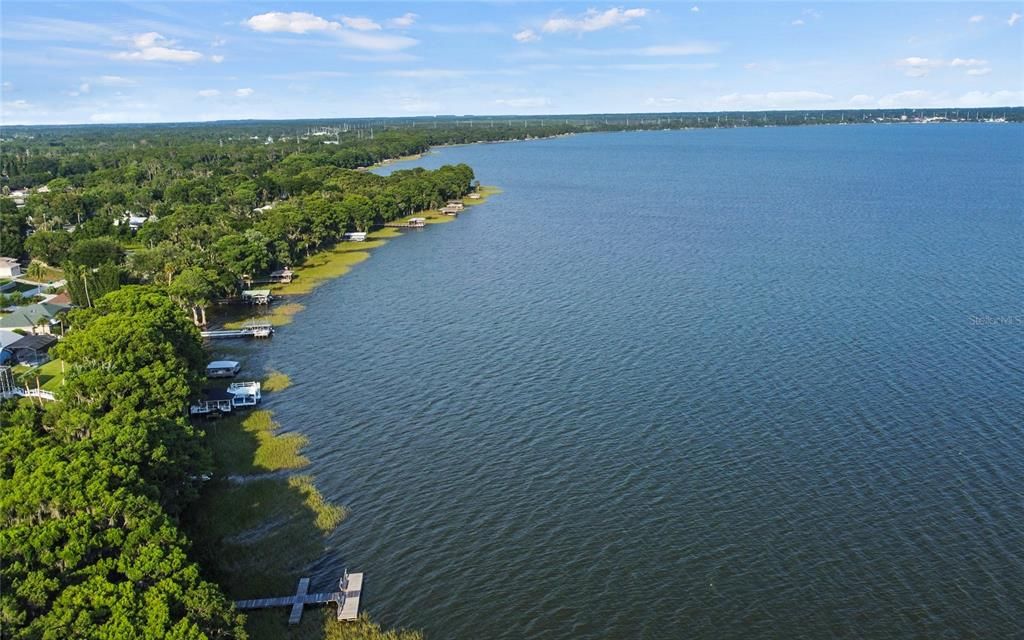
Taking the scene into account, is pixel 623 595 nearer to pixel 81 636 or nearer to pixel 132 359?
pixel 81 636

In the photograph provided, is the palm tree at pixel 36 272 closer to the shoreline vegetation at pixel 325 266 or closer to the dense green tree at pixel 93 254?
the dense green tree at pixel 93 254

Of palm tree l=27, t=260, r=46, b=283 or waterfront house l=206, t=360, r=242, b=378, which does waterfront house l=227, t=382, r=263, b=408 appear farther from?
palm tree l=27, t=260, r=46, b=283

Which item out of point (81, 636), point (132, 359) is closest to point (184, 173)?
point (132, 359)

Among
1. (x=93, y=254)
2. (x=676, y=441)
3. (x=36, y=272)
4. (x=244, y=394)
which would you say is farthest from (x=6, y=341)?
(x=676, y=441)

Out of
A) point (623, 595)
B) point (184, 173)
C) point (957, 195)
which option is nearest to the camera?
point (623, 595)

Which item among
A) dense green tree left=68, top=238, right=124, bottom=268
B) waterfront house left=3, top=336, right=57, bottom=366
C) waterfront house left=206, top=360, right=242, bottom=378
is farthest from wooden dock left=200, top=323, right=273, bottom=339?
dense green tree left=68, top=238, right=124, bottom=268

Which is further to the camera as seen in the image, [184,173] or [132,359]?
[184,173]
